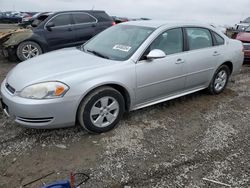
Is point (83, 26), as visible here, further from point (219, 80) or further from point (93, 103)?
point (93, 103)

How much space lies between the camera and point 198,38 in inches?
177

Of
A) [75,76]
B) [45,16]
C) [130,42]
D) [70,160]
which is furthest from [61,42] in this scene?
[70,160]

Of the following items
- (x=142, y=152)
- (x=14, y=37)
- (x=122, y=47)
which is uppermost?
(x=122, y=47)

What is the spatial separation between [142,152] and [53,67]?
1604 mm

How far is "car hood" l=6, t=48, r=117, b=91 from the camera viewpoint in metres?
3.12

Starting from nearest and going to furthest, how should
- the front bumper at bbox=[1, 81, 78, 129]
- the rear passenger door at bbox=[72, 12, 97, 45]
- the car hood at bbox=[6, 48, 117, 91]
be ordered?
1. the front bumper at bbox=[1, 81, 78, 129]
2. the car hood at bbox=[6, 48, 117, 91]
3. the rear passenger door at bbox=[72, 12, 97, 45]

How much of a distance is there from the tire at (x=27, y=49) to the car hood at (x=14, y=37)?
0.15m

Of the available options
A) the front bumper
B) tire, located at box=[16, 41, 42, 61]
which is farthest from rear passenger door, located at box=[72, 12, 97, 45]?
the front bumper

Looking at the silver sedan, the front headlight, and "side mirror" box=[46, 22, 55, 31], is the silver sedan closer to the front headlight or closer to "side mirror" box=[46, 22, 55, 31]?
the front headlight

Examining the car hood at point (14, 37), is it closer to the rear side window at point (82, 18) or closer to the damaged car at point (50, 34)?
the damaged car at point (50, 34)

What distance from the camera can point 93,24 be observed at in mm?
8367

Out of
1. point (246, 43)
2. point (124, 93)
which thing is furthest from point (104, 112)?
point (246, 43)

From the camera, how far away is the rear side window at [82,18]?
26.8ft

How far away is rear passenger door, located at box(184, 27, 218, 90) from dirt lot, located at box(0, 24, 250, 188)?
0.63 m
